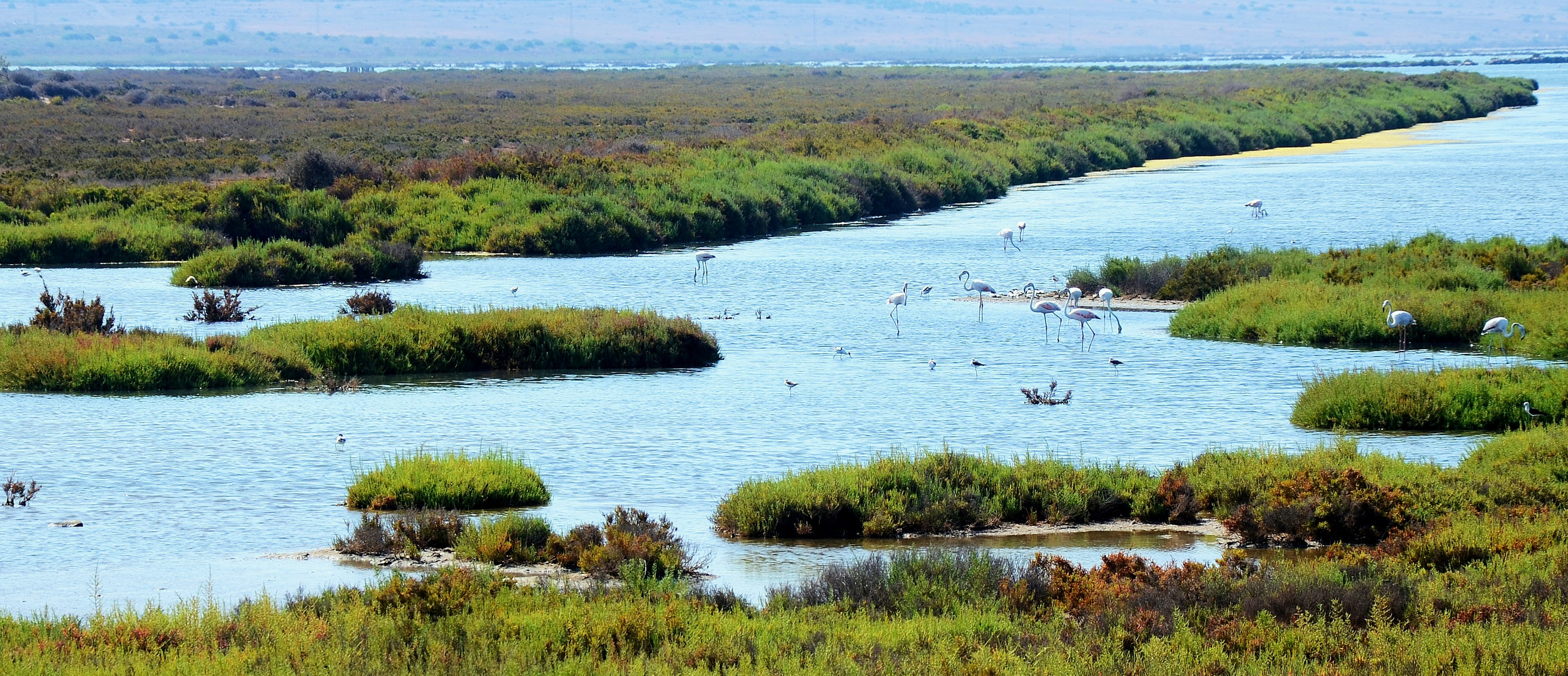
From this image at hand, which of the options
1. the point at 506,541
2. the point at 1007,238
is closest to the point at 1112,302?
the point at 1007,238

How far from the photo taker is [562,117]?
84.0 meters

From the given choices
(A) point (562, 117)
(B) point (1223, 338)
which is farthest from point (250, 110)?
(B) point (1223, 338)

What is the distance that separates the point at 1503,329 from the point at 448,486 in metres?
13.9

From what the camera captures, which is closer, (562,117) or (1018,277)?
(1018,277)

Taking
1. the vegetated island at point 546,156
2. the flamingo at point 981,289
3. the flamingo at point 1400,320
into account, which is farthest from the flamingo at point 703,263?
the flamingo at point 1400,320

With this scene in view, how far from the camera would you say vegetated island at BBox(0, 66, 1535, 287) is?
126 ft

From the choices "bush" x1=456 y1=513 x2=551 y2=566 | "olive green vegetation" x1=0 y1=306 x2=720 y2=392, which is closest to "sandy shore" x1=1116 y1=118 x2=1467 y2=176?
"olive green vegetation" x1=0 y1=306 x2=720 y2=392

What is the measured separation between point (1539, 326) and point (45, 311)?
2176cm

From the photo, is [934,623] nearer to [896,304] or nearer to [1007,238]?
[896,304]

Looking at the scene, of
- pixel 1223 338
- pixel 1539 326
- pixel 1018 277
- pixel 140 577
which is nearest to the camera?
pixel 140 577

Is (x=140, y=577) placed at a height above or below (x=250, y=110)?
below

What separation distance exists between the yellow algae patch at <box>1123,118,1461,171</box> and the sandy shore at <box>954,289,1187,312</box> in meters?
35.5

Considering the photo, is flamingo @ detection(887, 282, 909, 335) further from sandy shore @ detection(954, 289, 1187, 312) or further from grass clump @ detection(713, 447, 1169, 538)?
grass clump @ detection(713, 447, 1169, 538)

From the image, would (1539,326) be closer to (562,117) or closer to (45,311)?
(45,311)
